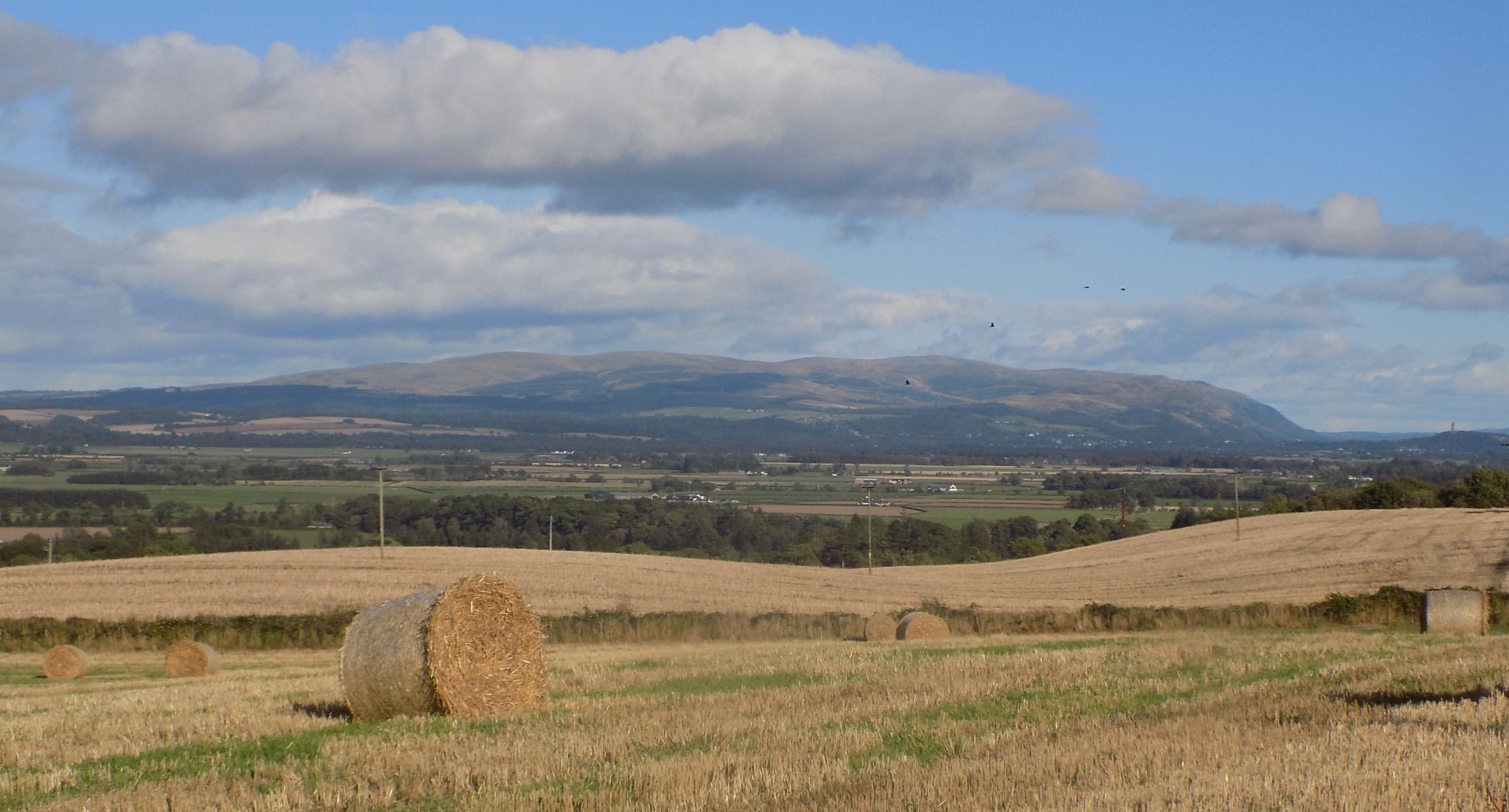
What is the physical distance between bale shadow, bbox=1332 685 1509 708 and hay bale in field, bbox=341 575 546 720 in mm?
10083

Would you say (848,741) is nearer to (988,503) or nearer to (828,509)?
(828,509)

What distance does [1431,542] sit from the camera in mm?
50406

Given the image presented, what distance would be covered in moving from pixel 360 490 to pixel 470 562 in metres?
64.6

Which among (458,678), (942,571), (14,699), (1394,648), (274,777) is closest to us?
(274,777)

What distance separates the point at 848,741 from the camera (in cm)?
1261

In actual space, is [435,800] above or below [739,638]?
above

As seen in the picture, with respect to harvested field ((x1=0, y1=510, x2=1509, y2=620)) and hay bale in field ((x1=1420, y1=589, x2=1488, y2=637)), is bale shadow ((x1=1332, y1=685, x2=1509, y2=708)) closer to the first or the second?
hay bale in field ((x1=1420, y1=589, x2=1488, y2=637))

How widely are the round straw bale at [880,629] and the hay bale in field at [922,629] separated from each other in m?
0.43

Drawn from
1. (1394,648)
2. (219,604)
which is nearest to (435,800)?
(1394,648)

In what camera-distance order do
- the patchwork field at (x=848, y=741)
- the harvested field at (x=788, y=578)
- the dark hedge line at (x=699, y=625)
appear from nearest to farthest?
the patchwork field at (x=848, y=741), the dark hedge line at (x=699, y=625), the harvested field at (x=788, y=578)

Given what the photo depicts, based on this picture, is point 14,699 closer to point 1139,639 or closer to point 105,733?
point 105,733

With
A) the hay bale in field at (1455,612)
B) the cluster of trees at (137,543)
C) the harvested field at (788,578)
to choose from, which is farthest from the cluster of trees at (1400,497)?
the cluster of trees at (137,543)

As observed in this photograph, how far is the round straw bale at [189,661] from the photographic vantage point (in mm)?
25156

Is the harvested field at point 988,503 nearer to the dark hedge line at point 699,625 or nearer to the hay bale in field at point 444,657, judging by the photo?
the dark hedge line at point 699,625
